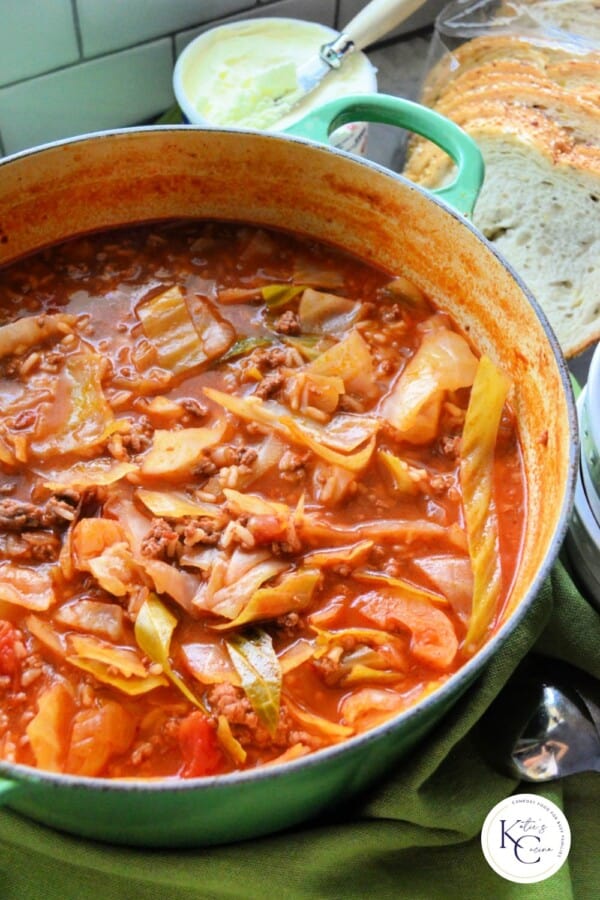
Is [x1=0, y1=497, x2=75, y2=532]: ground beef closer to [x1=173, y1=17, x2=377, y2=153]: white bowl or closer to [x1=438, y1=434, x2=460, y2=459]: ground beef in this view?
[x1=438, y1=434, x2=460, y2=459]: ground beef

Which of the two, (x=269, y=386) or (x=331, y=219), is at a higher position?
(x=331, y=219)

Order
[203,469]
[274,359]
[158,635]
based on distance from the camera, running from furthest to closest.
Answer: [274,359], [203,469], [158,635]

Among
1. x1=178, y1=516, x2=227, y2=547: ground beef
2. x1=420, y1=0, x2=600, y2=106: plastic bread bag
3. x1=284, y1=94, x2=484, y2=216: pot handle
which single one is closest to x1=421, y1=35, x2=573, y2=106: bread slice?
x1=420, y1=0, x2=600, y2=106: plastic bread bag

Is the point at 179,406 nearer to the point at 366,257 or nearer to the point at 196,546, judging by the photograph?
the point at 196,546

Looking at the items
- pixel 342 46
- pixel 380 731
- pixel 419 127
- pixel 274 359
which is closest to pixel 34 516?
pixel 274 359

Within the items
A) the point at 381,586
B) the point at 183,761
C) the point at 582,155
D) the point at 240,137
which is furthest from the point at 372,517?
the point at 582,155

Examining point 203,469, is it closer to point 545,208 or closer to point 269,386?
point 269,386

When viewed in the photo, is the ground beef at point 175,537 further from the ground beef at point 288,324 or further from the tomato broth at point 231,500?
the ground beef at point 288,324
